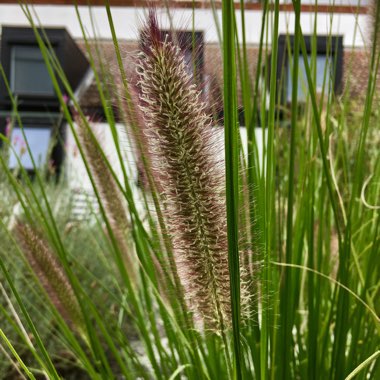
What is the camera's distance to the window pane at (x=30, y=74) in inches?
581

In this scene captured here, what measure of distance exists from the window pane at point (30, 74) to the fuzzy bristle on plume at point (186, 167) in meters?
14.4

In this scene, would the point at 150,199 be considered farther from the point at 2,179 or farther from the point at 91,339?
the point at 2,179

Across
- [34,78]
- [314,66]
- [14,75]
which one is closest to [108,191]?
[314,66]

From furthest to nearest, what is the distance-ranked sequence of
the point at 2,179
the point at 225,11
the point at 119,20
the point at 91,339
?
1. the point at 119,20
2. the point at 2,179
3. the point at 91,339
4. the point at 225,11

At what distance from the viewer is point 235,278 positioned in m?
0.64

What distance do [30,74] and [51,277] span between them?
47.5 feet

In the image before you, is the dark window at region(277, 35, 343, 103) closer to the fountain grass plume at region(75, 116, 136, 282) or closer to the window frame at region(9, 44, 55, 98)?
the fountain grass plume at region(75, 116, 136, 282)

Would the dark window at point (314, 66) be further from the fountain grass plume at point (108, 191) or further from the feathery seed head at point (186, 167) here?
the fountain grass plume at point (108, 191)

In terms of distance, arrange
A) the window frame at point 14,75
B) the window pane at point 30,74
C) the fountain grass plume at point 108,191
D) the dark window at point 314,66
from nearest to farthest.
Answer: the dark window at point 314,66
the fountain grass plume at point 108,191
the window frame at point 14,75
the window pane at point 30,74

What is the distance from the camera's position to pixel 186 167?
641mm

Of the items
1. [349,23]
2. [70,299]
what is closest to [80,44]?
[349,23]

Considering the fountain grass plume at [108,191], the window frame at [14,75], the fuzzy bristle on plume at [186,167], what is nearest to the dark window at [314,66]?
the fuzzy bristle on plume at [186,167]

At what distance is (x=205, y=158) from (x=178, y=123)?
0.16ft

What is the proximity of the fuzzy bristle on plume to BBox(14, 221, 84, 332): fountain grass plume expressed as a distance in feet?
1.55
